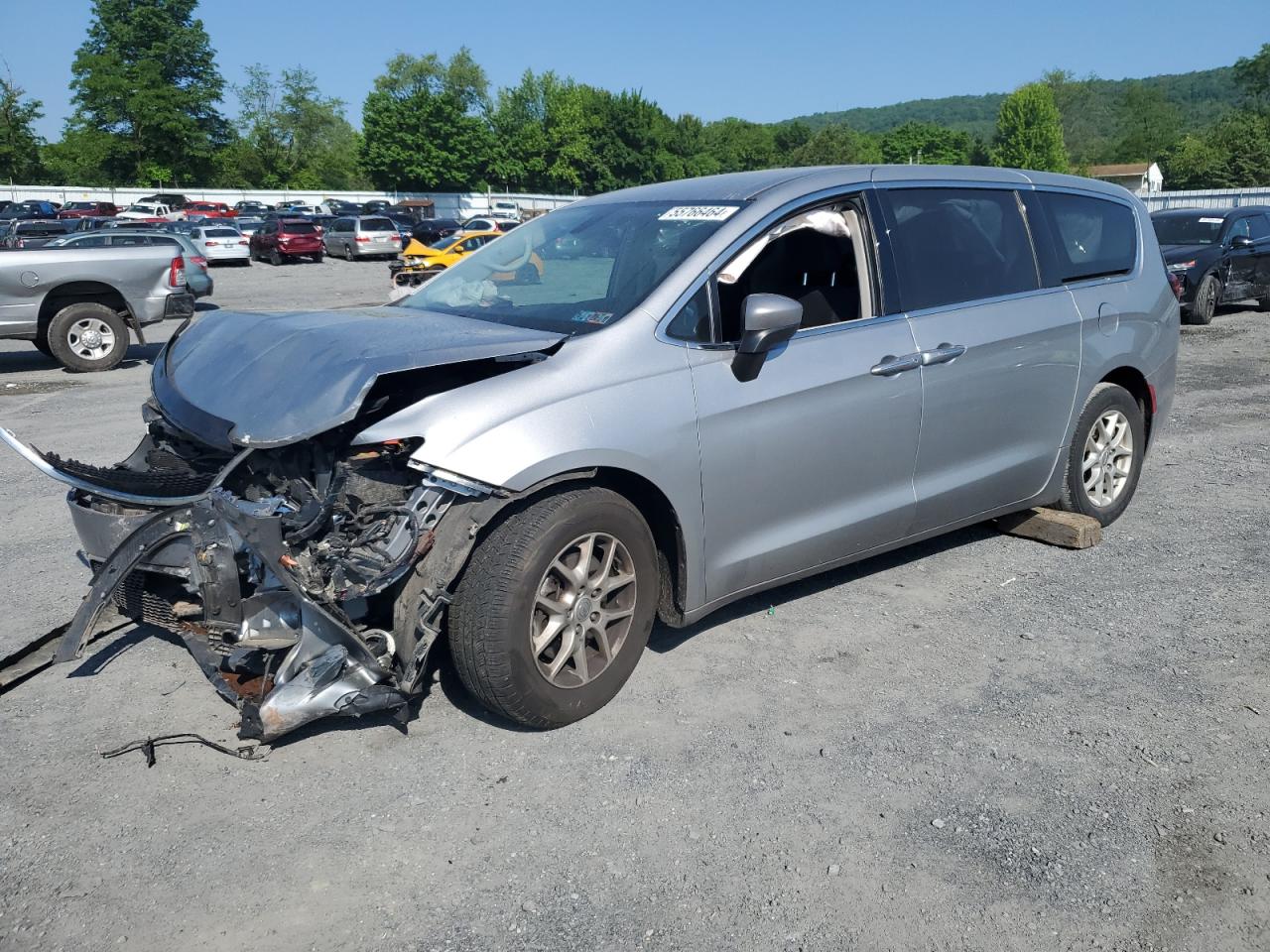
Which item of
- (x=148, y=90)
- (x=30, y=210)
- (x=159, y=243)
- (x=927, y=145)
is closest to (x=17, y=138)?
(x=148, y=90)

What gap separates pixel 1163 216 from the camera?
55.4 feet

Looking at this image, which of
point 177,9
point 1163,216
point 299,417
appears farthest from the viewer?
point 177,9

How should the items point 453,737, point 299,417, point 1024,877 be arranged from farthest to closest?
1. point 453,737
2. point 299,417
3. point 1024,877

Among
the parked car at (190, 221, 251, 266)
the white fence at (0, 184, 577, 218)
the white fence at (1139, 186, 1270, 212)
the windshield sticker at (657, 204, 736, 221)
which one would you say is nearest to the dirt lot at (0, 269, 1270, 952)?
the windshield sticker at (657, 204, 736, 221)

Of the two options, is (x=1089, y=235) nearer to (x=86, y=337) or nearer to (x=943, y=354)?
(x=943, y=354)

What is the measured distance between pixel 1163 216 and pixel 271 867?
17.6m

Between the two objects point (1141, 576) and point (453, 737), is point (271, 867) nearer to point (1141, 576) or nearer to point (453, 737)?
point (453, 737)

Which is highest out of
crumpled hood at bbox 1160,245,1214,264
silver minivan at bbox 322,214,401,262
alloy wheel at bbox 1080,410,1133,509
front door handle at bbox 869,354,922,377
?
silver minivan at bbox 322,214,401,262

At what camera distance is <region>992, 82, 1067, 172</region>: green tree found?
109 meters

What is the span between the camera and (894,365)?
4426 millimetres

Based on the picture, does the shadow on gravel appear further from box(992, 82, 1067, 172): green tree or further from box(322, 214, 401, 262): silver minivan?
box(992, 82, 1067, 172): green tree

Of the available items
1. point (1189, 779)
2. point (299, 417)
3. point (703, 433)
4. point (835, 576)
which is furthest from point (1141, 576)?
point (299, 417)

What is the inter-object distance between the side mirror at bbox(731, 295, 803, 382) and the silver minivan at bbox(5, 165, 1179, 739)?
0.03ft

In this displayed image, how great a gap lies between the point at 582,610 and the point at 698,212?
1.74 m
